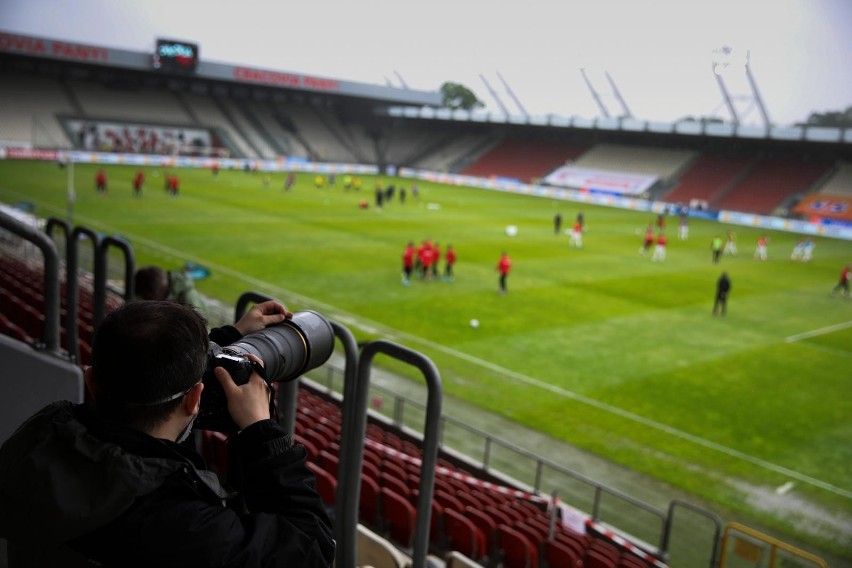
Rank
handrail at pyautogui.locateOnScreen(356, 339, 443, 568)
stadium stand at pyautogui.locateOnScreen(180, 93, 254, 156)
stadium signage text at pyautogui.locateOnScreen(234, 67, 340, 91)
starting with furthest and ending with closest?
stadium stand at pyautogui.locateOnScreen(180, 93, 254, 156)
stadium signage text at pyautogui.locateOnScreen(234, 67, 340, 91)
handrail at pyautogui.locateOnScreen(356, 339, 443, 568)

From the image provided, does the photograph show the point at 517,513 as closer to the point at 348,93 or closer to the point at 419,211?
the point at 419,211

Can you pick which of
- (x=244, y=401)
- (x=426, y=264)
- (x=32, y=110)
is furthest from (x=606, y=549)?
(x=32, y=110)

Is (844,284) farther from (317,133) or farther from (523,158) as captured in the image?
(317,133)

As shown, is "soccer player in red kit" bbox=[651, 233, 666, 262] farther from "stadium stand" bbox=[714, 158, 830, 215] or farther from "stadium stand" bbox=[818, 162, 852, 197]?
"stadium stand" bbox=[818, 162, 852, 197]

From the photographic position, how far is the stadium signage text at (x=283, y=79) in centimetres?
6725

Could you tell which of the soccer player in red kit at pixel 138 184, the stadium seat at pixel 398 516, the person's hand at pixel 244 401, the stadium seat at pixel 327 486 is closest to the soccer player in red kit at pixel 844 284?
the stadium seat at pixel 398 516

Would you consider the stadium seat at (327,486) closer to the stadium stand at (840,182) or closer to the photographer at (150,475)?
the photographer at (150,475)

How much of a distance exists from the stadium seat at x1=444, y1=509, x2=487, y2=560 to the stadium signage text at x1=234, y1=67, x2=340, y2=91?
64894mm

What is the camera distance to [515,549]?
24.5 feet

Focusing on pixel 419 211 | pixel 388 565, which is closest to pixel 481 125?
pixel 419 211

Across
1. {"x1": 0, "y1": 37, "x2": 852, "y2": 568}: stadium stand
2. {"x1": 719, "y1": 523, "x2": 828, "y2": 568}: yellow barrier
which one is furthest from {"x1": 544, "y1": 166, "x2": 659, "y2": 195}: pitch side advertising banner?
{"x1": 719, "y1": 523, "x2": 828, "y2": 568}: yellow barrier

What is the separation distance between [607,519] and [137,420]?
382 inches

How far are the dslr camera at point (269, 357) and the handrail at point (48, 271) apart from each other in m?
2.59

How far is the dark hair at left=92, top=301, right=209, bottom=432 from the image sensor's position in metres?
2.01
